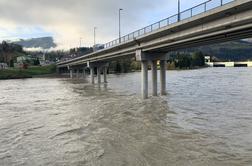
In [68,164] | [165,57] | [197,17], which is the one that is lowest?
[68,164]

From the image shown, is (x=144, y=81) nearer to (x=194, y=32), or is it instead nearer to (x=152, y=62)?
(x=152, y=62)

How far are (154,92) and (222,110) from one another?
58.6 feet

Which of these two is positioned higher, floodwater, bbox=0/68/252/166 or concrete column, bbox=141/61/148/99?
concrete column, bbox=141/61/148/99

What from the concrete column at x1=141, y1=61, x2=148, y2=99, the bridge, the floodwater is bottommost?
the floodwater

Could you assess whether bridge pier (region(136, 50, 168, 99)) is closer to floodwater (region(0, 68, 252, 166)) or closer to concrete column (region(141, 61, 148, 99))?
concrete column (region(141, 61, 148, 99))

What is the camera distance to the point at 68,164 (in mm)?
18391

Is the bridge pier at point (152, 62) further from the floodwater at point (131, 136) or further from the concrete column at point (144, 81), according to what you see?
the floodwater at point (131, 136)

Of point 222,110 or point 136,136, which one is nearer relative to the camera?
point 136,136

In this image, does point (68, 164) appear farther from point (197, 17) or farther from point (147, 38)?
point (147, 38)

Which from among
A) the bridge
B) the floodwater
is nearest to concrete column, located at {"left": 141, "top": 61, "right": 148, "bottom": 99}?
the bridge

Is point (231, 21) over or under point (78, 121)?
over

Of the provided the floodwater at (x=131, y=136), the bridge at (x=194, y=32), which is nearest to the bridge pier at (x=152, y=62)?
the bridge at (x=194, y=32)

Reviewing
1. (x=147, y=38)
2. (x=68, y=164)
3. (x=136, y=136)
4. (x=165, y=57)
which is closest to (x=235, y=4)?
(x=136, y=136)

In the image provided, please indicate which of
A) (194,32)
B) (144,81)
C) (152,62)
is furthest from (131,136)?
(152,62)
